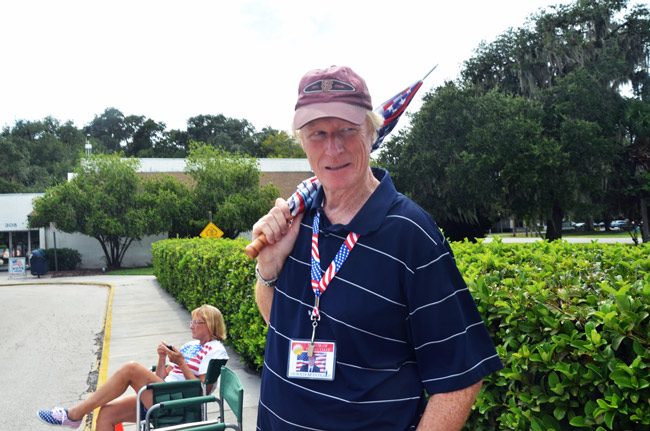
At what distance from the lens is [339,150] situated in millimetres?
1790

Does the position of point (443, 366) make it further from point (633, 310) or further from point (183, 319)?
point (183, 319)

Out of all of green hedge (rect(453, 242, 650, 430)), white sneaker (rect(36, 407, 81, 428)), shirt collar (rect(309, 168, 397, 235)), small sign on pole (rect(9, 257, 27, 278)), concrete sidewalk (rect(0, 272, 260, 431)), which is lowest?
small sign on pole (rect(9, 257, 27, 278))

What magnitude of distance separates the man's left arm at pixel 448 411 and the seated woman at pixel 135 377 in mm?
3816

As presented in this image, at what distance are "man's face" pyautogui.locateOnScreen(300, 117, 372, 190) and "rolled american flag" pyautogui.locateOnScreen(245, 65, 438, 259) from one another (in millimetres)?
117

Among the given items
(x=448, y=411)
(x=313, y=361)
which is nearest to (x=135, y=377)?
(x=313, y=361)

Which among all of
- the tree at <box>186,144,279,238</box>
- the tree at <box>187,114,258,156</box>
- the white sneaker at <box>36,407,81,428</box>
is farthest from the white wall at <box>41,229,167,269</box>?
the tree at <box>187,114,258,156</box>

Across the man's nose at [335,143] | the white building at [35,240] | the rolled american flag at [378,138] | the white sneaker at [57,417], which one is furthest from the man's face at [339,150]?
the white building at [35,240]

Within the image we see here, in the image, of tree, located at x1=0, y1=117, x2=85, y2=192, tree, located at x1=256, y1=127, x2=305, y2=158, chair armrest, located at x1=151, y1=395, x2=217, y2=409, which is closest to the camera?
chair armrest, located at x1=151, y1=395, x2=217, y2=409

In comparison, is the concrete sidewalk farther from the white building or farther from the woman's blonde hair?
the white building

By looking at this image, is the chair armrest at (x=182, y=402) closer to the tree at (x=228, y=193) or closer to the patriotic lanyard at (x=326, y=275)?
the patriotic lanyard at (x=326, y=275)

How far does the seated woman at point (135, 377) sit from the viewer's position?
5020mm

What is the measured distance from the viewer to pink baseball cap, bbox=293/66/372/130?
5.61 ft

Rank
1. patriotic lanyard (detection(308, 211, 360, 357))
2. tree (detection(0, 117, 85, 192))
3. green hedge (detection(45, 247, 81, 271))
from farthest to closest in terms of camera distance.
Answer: tree (detection(0, 117, 85, 192)) < green hedge (detection(45, 247, 81, 271)) < patriotic lanyard (detection(308, 211, 360, 357))

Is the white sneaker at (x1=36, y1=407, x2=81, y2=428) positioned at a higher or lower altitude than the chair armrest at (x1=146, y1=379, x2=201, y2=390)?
lower
